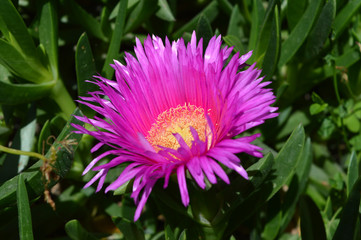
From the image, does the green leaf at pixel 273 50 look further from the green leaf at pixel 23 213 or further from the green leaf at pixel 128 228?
the green leaf at pixel 23 213

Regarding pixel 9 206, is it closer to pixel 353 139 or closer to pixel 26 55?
pixel 26 55

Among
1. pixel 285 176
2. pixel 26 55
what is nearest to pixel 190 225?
pixel 285 176

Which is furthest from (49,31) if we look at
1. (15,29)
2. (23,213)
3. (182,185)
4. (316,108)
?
(316,108)

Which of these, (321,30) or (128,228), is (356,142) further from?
(128,228)

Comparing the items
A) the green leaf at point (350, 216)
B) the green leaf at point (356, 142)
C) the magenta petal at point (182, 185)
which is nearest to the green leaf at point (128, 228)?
the magenta petal at point (182, 185)

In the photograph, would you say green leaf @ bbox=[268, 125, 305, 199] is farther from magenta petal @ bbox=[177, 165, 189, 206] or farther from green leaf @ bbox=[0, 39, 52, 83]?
green leaf @ bbox=[0, 39, 52, 83]

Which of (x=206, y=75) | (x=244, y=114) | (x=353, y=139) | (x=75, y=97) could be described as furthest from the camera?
(x=75, y=97)
